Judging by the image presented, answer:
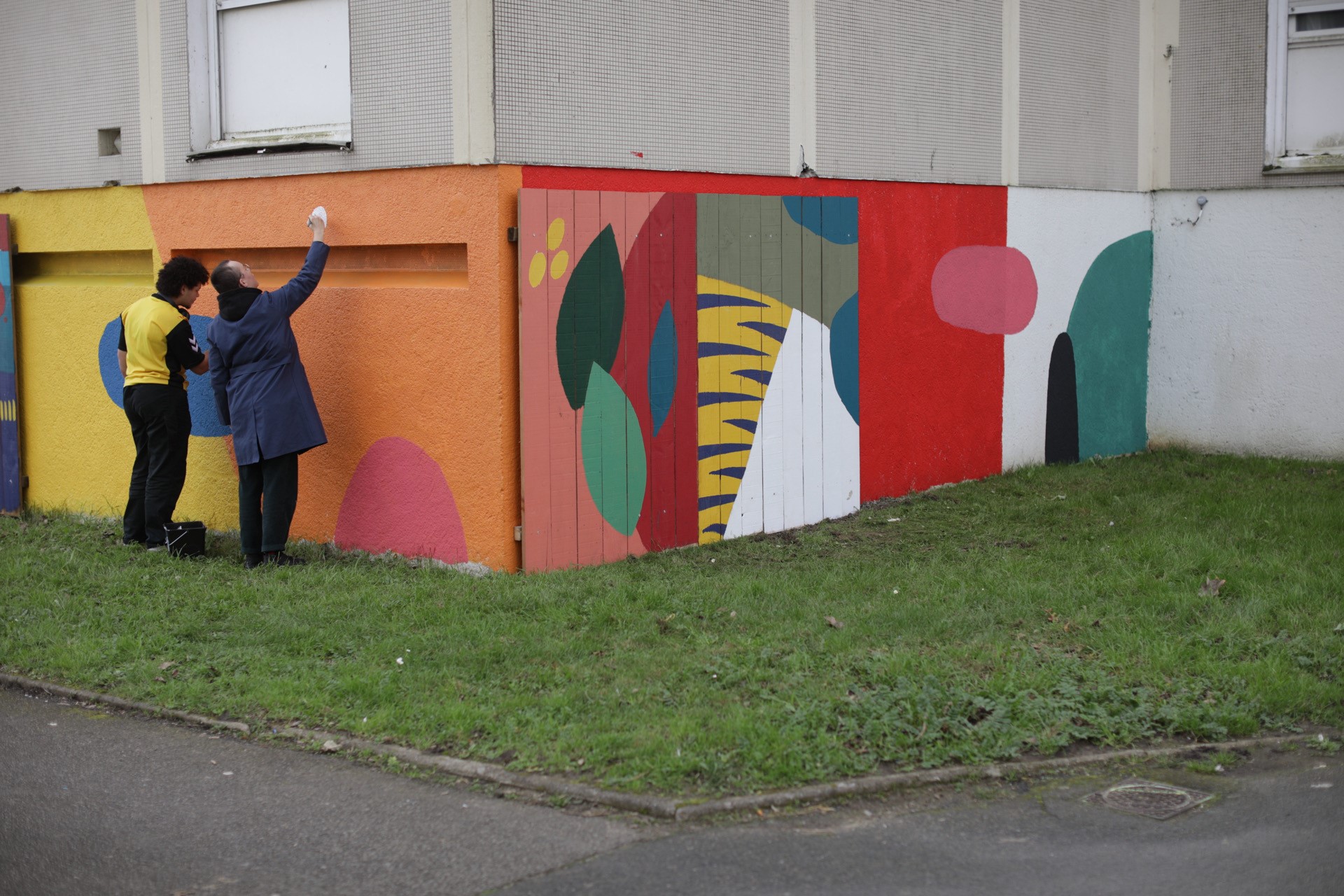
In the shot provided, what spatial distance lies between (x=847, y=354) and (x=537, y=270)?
2.82 meters

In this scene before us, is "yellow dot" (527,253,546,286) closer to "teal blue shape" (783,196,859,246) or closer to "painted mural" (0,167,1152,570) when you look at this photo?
"painted mural" (0,167,1152,570)

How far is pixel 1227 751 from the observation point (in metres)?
5.27

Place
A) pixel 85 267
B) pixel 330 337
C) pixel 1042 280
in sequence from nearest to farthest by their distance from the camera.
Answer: pixel 330 337, pixel 85 267, pixel 1042 280

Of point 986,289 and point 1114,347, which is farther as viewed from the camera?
point 1114,347

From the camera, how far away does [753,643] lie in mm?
6305

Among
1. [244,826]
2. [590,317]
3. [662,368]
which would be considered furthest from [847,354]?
[244,826]

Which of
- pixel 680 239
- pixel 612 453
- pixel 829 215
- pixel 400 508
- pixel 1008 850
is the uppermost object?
pixel 829 215

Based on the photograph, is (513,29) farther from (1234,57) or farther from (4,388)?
(1234,57)

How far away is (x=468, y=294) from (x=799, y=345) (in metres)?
2.55

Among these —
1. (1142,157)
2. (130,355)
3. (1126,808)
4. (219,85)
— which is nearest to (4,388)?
(130,355)

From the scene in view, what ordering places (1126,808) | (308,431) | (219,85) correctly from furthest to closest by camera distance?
(219,85) → (308,431) → (1126,808)

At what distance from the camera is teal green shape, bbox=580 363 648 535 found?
7.92 metres

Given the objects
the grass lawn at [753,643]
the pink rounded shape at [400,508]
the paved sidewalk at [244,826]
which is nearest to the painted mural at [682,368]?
the grass lawn at [753,643]

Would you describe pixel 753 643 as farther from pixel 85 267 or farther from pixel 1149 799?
pixel 85 267
